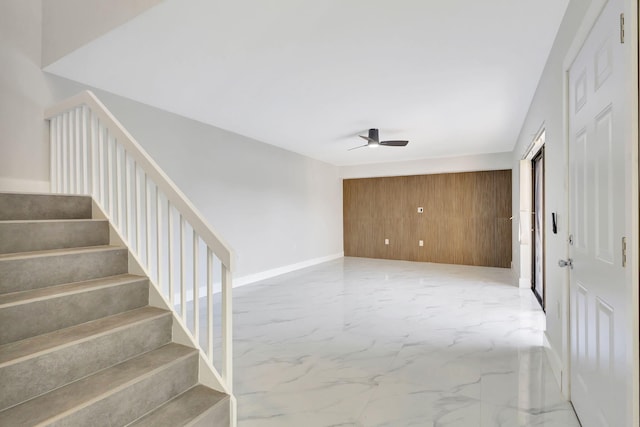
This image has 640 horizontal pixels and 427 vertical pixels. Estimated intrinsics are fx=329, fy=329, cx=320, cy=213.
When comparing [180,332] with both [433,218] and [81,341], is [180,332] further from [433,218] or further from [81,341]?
[433,218]

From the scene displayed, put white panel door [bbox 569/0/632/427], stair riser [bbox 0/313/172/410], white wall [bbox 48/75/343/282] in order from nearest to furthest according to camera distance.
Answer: white panel door [bbox 569/0/632/427] < stair riser [bbox 0/313/172/410] < white wall [bbox 48/75/343/282]

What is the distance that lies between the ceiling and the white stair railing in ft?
2.01

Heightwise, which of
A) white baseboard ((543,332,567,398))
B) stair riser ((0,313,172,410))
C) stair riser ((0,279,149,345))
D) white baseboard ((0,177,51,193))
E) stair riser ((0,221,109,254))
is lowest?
white baseboard ((543,332,567,398))

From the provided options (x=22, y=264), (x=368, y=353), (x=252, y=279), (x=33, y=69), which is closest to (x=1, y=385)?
(x=22, y=264)

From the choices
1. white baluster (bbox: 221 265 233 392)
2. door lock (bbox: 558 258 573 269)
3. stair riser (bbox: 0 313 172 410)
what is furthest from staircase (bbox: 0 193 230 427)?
door lock (bbox: 558 258 573 269)

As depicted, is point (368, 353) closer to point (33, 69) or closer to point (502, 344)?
point (502, 344)

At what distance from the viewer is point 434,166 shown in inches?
288

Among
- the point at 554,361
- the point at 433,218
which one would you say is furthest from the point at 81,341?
the point at 433,218

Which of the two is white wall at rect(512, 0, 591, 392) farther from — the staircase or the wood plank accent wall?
the wood plank accent wall

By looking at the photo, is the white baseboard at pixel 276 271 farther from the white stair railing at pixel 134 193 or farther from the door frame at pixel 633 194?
the door frame at pixel 633 194

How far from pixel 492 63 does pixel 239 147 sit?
3.69 meters

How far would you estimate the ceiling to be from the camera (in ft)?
7.24

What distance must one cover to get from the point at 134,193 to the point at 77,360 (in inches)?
51.7

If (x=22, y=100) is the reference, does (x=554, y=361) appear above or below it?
below
